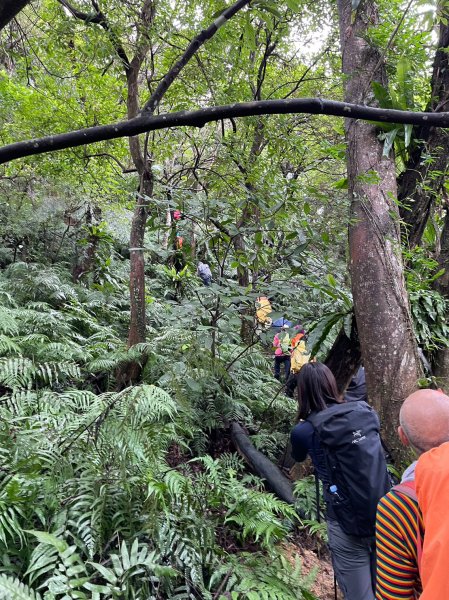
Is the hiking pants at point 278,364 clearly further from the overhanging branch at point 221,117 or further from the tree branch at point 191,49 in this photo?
the overhanging branch at point 221,117

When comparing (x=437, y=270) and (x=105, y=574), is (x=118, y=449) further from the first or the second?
(x=437, y=270)

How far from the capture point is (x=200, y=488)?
129 inches

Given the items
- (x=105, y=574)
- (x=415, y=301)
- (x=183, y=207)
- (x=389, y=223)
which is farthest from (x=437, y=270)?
(x=105, y=574)

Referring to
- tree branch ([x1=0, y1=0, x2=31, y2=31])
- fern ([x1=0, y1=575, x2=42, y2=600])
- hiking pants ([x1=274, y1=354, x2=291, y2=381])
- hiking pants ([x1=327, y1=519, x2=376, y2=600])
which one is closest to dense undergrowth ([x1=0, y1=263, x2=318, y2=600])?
fern ([x1=0, y1=575, x2=42, y2=600])

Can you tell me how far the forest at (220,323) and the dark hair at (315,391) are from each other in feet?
2.10

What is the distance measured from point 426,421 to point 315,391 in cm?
108

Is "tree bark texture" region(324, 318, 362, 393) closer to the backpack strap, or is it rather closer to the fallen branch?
the fallen branch

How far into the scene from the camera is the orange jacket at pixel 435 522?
1162 mm

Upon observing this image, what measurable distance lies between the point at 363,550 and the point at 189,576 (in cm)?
110

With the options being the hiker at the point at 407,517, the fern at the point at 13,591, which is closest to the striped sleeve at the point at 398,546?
the hiker at the point at 407,517

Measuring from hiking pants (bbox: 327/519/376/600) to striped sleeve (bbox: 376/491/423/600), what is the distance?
101 centimetres

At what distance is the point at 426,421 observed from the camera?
1.53 m

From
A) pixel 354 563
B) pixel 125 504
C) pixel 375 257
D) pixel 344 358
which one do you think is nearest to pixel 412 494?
pixel 354 563

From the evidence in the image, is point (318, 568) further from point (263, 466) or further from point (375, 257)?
point (375, 257)
